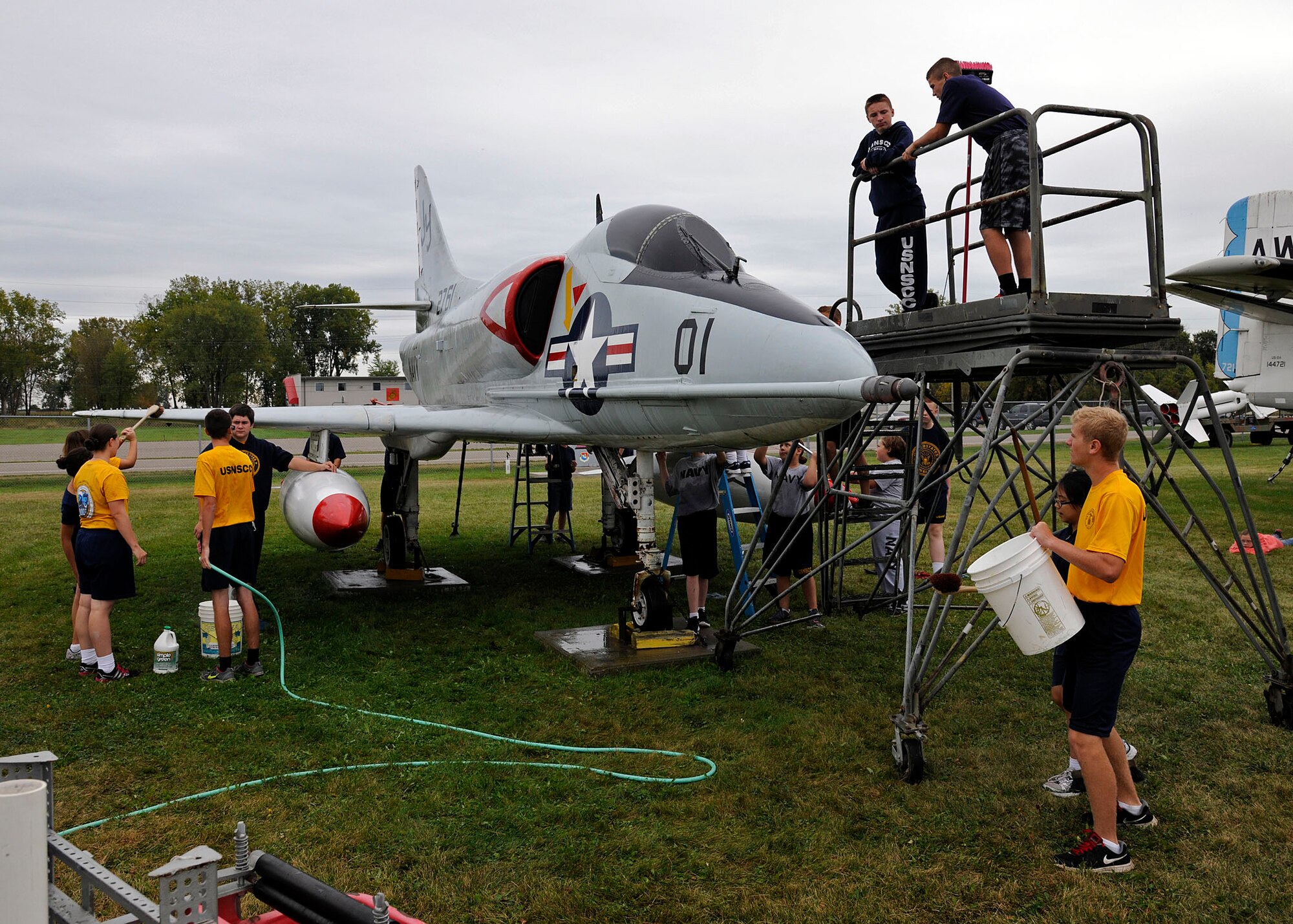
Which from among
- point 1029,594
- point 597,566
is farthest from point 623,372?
point 597,566

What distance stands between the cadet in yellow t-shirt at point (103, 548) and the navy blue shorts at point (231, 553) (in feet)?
1.67

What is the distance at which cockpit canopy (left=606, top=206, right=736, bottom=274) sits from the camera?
263 inches

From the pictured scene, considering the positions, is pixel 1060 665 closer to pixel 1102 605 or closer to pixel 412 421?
pixel 1102 605

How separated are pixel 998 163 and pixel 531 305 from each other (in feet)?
13.7

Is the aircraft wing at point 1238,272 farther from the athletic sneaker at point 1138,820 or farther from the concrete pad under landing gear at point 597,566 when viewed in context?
the concrete pad under landing gear at point 597,566

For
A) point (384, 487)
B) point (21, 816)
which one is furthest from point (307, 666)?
point (21, 816)

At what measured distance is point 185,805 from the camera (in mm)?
4457

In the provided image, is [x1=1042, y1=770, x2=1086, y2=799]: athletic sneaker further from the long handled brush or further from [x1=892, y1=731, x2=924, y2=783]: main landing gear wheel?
the long handled brush

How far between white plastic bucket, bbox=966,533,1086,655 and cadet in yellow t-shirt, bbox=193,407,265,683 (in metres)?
5.11

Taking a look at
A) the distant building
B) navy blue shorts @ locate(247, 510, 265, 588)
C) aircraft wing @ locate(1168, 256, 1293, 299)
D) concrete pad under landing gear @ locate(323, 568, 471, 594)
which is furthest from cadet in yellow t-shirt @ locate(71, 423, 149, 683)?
the distant building

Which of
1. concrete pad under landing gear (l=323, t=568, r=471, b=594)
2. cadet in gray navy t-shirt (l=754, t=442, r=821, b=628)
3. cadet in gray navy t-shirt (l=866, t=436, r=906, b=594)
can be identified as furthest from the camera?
concrete pad under landing gear (l=323, t=568, r=471, b=594)

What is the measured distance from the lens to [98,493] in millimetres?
6414

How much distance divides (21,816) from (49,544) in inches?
511

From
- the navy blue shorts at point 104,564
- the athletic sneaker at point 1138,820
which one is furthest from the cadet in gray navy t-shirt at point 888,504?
the navy blue shorts at point 104,564
